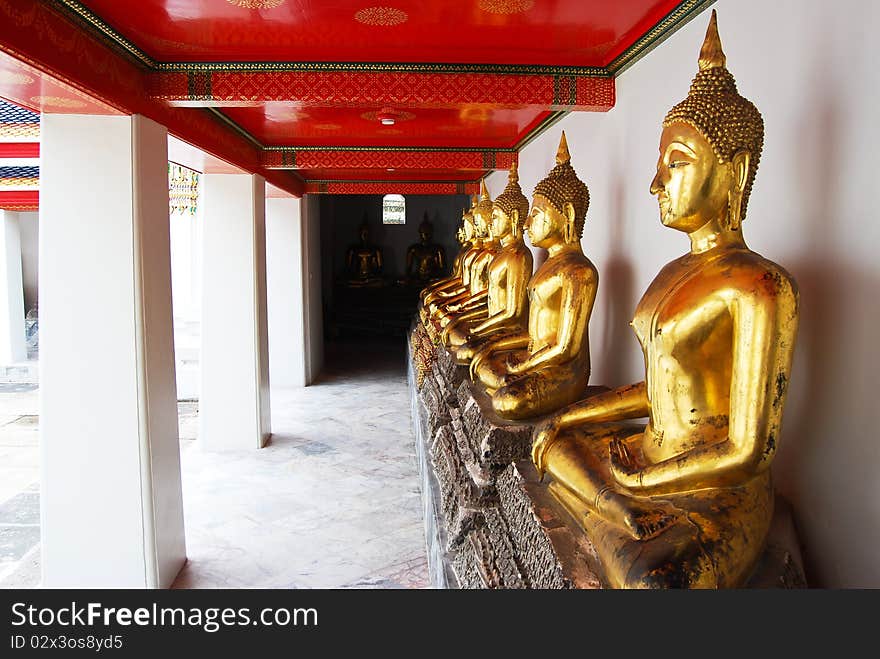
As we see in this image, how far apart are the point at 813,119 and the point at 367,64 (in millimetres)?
2099

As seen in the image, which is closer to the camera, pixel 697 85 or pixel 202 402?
pixel 697 85

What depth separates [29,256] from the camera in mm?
15844

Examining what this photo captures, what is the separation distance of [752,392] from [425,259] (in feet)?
41.9

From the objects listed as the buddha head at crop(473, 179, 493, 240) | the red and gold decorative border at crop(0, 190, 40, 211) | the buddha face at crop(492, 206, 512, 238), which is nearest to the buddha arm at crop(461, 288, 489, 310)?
the buddha head at crop(473, 179, 493, 240)

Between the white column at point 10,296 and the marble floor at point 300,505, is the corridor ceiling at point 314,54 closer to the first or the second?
the marble floor at point 300,505

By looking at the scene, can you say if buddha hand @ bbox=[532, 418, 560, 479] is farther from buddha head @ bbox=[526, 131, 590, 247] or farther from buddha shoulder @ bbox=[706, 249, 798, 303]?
buddha head @ bbox=[526, 131, 590, 247]

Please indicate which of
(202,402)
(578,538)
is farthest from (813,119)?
(202,402)

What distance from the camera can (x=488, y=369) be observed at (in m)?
3.21

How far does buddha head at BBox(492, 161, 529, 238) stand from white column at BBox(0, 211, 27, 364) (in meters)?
10.2

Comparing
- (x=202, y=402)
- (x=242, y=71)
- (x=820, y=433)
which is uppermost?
(x=242, y=71)

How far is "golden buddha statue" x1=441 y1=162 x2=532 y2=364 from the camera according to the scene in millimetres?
4090

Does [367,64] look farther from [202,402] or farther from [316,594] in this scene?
[202,402]

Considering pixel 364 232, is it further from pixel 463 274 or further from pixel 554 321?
pixel 554 321

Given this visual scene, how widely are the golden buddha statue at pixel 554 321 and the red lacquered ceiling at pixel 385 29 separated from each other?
0.53 metres
